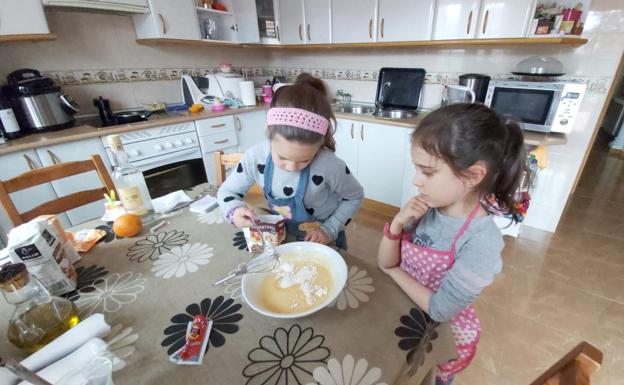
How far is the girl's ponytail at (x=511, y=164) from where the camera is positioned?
602mm

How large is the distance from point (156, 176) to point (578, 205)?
131 inches

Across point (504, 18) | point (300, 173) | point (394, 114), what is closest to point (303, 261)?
point (300, 173)

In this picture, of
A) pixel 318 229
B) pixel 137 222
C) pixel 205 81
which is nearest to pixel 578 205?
pixel 318 229

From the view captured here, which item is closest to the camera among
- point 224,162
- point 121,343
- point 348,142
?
point 121,343

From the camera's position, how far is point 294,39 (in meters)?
2.54

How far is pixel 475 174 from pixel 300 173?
494 mm

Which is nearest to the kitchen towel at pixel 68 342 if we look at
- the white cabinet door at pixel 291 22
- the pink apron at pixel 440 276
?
the pink apron at pixel 440 276

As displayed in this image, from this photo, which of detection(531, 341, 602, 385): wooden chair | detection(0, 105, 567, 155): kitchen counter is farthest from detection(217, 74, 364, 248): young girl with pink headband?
detection(0, 105, 567, 155): kitchen counter

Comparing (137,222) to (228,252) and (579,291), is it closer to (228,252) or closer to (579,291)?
(228,252)

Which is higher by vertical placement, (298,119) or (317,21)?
(317,21)

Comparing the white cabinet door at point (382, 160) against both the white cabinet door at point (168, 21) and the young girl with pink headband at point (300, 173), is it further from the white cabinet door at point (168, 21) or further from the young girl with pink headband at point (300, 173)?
the white cabinet door at point (168, 21)

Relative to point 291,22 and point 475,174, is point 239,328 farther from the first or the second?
point 291,22

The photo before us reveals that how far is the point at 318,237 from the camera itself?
772mm

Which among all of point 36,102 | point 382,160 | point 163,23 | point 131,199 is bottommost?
point 382,160
